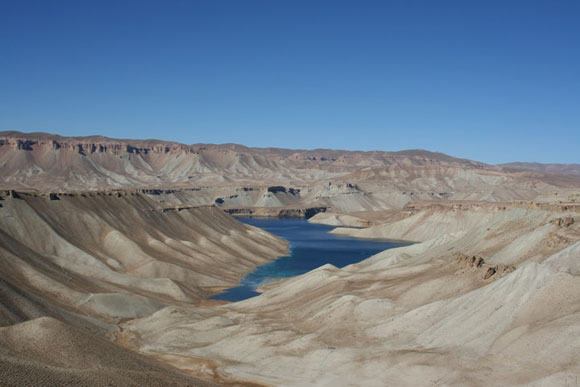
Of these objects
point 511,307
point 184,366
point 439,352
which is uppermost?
point 511,307

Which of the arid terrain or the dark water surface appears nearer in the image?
the arid terrain

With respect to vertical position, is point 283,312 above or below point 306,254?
above

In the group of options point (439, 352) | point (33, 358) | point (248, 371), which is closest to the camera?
point (33, 358)

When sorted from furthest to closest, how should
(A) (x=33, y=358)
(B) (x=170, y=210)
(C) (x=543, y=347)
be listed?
(B) (x=170, y=210) < (C) (x=543, y=347) < (A) (x=33, y=358)

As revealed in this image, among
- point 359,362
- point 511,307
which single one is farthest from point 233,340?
point 511,307

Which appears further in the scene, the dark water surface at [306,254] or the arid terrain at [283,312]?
the dark water surface at [306,254]

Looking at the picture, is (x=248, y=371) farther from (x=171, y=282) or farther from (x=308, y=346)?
(x=171, y=282)

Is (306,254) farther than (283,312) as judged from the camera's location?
Yes

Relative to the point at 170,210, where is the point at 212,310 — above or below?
below
